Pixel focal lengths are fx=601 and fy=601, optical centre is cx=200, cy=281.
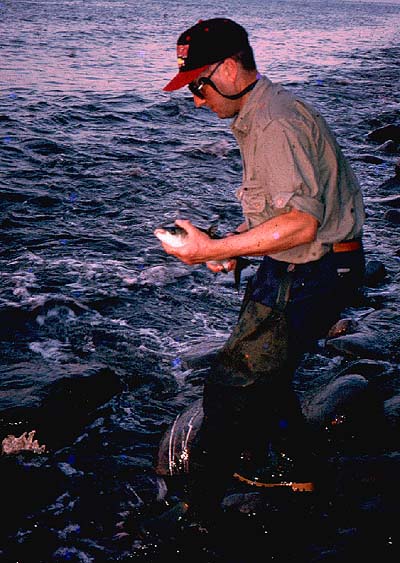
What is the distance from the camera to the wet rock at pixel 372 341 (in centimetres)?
600

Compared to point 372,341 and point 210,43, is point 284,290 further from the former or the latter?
point 372,341

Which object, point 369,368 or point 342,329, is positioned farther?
point 342,329

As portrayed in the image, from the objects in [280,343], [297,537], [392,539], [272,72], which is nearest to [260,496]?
[297,537]

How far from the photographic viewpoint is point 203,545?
3832mm

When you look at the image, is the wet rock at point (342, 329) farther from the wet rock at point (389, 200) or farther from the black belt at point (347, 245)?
the wet rock at point (389, 200)

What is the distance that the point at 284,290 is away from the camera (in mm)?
3348

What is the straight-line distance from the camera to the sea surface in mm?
4441

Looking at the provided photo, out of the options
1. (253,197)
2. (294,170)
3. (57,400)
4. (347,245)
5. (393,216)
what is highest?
(294,170)

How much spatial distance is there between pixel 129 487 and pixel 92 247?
5035mm

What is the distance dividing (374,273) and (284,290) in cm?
488

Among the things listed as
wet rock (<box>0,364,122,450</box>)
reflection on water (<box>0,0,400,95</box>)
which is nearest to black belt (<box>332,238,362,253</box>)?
wet rock (<box>0,364,122,450</box>)

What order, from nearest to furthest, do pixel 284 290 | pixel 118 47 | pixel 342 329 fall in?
pixel 284 290
pixel 342 329
pixel 118 47

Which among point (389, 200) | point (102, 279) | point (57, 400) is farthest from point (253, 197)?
point (389, 200)

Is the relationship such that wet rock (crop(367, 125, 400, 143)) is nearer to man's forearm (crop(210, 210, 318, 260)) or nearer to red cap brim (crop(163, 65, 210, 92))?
red cap brim (crop(163, 65, 210, 92))
